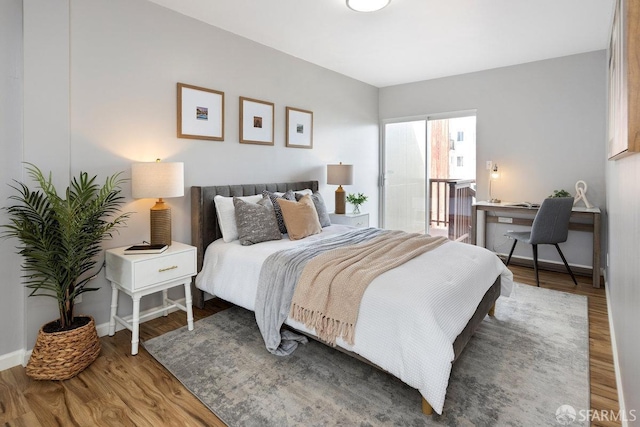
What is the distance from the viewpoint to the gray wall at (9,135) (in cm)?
214

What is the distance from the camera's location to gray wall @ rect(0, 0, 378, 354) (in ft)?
7.49

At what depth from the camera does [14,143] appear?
2.19 m

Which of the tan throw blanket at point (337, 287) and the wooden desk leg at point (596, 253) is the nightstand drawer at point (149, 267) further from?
the wooden desk leg at point (596, 253)

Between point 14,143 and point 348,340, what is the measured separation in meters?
2.41

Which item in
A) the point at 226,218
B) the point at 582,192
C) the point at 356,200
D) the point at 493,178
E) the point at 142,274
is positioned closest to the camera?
the point at 142,274

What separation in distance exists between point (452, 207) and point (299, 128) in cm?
273

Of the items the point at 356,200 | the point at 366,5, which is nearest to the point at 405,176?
the point at 356,200

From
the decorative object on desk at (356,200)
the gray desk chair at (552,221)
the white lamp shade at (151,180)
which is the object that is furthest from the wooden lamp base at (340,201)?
the white lamp shade at (151,180)

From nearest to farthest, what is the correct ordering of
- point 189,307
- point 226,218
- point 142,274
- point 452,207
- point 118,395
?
1. point 118,395
2. point 142,274
3. point 189,307
4. point 226,218
5. point 452,207

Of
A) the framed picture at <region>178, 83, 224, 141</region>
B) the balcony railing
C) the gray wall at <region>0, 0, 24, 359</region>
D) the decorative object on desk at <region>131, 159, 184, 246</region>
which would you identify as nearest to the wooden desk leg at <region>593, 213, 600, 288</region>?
the balcony railing

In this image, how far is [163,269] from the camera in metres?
2.50

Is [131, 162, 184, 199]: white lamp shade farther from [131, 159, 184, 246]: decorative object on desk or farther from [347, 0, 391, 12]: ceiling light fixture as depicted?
[347, 0, 391, 12]: ceiling light fixture

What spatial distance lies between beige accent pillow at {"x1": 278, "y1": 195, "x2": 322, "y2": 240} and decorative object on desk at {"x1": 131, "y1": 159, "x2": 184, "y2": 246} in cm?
93

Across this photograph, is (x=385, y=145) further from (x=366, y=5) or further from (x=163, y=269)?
(x=163, y=269)
